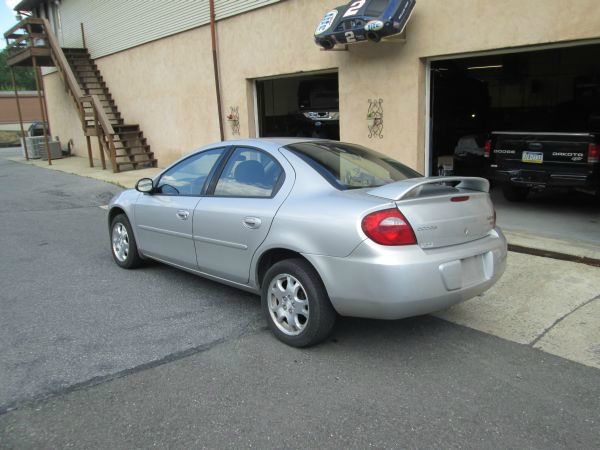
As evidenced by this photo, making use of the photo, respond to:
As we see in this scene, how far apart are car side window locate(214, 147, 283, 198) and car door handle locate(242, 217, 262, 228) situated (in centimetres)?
22

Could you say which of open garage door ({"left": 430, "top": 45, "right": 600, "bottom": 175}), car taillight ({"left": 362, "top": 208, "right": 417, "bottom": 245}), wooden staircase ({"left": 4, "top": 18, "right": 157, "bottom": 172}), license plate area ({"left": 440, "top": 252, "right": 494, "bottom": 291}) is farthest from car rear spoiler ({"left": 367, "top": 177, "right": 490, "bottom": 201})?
wooden staircase ({"left": 4, "top": 18, "right": 157, "bottom": 172})

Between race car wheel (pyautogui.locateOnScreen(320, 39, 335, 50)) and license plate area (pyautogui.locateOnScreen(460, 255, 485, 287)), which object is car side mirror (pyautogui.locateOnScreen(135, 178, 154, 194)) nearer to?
license plate area (pyautogui.locateOnScreen(460, 255, 485, 287))

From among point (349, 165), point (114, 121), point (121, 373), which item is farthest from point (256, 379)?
point (114, 121)

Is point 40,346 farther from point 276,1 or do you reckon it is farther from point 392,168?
point 276,1

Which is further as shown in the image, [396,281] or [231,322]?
[231,322]

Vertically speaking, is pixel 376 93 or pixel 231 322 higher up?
pixel 376 93

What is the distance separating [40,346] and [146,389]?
3.85ft

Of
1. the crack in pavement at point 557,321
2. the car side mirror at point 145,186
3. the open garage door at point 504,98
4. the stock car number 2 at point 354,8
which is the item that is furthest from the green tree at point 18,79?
the crack in pavement at point 557,321

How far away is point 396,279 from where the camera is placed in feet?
10.8

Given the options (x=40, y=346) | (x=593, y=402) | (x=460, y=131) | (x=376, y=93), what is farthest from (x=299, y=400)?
(x=460, y=131)

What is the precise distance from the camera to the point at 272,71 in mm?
11023

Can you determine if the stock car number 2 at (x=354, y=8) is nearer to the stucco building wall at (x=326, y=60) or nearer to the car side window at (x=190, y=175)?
the stucco building wall at (x=326, y=60)

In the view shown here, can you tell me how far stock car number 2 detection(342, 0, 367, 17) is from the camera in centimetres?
797

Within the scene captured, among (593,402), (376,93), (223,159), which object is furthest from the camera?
(376,93)
